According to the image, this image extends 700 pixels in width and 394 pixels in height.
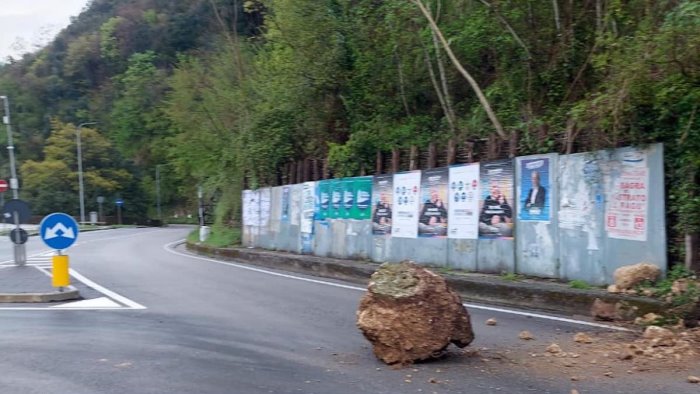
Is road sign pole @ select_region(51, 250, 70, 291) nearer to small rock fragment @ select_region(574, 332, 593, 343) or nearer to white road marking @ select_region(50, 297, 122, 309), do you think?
white road marking @ select_region(50, 297, 122, 309)

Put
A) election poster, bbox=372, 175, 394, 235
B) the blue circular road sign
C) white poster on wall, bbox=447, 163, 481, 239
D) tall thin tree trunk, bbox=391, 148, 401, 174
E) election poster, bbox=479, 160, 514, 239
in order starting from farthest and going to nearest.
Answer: tall thin tree trunk, bbox=391, 148, 401, 174 → election poster, bbox=372, 175, 394, 235 → white poster on wall, bbox=447, 163, 481, 239 → election poster, bbox=479, 160, 514, 239 → the blue circular road sign

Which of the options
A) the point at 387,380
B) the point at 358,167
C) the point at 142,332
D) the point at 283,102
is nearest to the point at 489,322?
the point at 387,380

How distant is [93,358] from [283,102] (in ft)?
53.9

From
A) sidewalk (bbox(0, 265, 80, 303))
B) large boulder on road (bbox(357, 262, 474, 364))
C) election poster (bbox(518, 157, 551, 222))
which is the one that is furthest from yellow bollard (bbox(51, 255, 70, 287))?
election poster (bbox(518, 157, 551, 222))

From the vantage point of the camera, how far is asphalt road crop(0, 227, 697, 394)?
7.19 meters

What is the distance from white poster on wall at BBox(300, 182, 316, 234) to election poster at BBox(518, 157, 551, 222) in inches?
355

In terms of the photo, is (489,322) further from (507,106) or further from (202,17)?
(202,17)

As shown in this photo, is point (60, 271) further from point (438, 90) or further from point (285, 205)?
point (285, 205)

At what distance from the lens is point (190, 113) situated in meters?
40.1

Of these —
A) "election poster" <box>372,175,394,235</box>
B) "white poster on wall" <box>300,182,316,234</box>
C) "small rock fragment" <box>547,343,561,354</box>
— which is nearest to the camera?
"small rock fragment" <box>547,343,561,354</box>

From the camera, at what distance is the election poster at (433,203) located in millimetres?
16027

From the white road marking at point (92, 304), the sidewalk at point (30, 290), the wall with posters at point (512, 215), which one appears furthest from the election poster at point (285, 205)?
the white road marking at point (92, 304)

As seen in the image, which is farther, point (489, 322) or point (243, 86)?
point (243, 86)

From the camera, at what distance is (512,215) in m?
14.1
